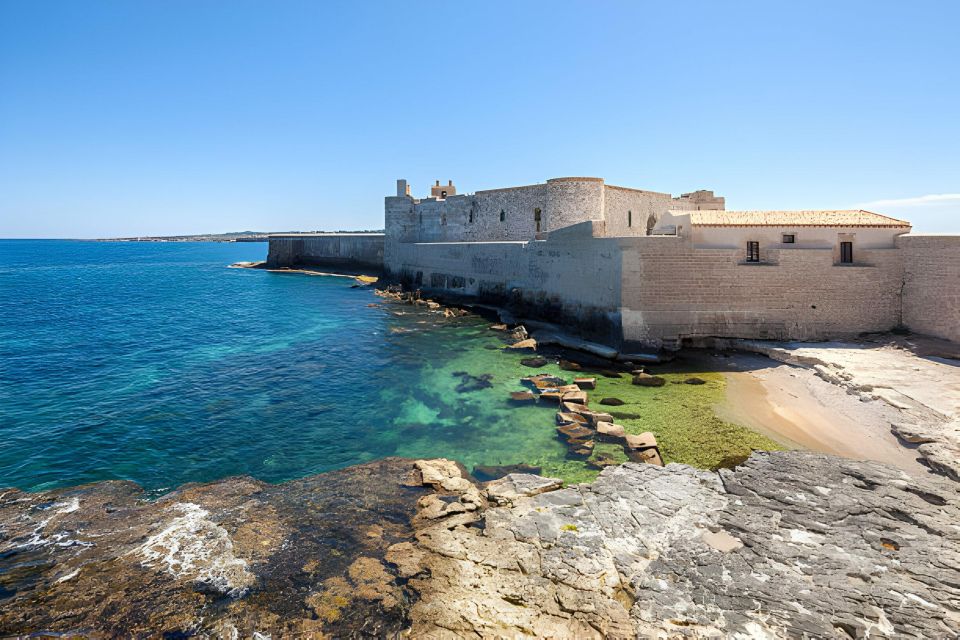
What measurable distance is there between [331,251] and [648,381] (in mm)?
44236

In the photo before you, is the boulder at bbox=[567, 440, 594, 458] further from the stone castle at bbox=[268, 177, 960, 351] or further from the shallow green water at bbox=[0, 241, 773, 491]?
the stone castle at bbox=[268, 177, 960, 351]

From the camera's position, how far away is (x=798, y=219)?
15508mm

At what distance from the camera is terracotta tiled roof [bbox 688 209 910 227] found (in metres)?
15.1

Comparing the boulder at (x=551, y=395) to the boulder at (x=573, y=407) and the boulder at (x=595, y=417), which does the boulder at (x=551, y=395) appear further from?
the boulder at (x=595, y=417)

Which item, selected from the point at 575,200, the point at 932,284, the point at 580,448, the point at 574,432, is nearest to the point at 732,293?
the point at 932,284

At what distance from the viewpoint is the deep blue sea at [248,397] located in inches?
364

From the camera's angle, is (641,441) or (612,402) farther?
(612,402)

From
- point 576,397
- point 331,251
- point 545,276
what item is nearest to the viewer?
point 576,397

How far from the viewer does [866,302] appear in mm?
14938

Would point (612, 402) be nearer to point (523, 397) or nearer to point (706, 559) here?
point (523, 397)

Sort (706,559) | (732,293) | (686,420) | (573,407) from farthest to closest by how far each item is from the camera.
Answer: (732,293)
(573,407)
(686,420)
(706,559)

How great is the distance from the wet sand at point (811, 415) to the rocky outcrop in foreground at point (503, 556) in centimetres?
98

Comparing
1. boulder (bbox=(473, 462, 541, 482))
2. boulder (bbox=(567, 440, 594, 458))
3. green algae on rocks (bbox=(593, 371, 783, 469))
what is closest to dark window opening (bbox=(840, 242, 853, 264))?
green algae on rocks (bbox=(593, 371, 783, 469))

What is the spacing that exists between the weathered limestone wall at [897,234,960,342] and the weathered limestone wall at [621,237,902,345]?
0.32 metres
